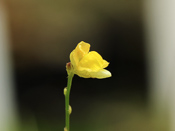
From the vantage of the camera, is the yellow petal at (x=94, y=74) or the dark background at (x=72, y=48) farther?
the dark background at (x=72, y=48)

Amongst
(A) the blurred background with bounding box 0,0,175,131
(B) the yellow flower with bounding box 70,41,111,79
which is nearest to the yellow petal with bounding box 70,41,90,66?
(B) the yellow flower with bounding box 70,41,111,79

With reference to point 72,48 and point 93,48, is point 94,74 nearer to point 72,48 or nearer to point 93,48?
point 72,48

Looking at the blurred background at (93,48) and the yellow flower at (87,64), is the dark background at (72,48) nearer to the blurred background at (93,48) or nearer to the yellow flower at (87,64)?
the blurred background at (93,48)

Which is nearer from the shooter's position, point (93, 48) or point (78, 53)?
point (78, 53)

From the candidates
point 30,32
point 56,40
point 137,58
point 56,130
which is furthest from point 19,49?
point 137,58

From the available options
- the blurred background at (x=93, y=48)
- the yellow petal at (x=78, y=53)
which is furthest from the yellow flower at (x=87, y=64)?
the blurred background at (x=93, y=48)

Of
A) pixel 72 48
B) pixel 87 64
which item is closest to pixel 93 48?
pixel 72 48
